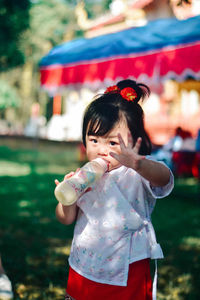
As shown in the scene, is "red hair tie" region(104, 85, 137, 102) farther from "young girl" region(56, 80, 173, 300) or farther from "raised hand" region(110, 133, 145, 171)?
"raised hand" region(110, 133, 145, 171)

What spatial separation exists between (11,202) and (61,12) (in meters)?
28.8

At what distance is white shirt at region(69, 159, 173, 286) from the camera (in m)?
1.75

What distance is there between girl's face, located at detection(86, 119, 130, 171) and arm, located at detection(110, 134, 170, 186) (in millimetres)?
92

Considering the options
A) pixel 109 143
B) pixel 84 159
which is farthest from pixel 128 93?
pixel 84 159

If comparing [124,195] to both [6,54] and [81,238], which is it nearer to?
[81,238]

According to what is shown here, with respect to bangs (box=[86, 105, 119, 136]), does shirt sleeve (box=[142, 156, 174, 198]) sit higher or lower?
lower

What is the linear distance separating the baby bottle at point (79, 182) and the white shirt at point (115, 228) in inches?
4.9

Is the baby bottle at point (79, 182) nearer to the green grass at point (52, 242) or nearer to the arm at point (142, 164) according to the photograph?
the arm at point (142, 164)

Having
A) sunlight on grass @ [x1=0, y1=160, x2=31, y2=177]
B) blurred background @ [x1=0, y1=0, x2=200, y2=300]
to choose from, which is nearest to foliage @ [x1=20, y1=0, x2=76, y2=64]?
blurred background @ [x1=0, y1=0, x2=200, y2=300]

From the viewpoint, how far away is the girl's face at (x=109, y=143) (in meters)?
1.76

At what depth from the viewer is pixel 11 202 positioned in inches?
247

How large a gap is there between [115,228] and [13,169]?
881cm

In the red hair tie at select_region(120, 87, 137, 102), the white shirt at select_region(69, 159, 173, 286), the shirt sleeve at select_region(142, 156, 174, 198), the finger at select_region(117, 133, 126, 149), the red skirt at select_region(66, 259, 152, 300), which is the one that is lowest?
the red skirt at select_region(66, 259, 152, 300)

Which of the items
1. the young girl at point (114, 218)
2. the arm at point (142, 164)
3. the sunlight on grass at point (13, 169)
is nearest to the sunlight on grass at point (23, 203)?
the sunlight on grass at point (13, 169)
